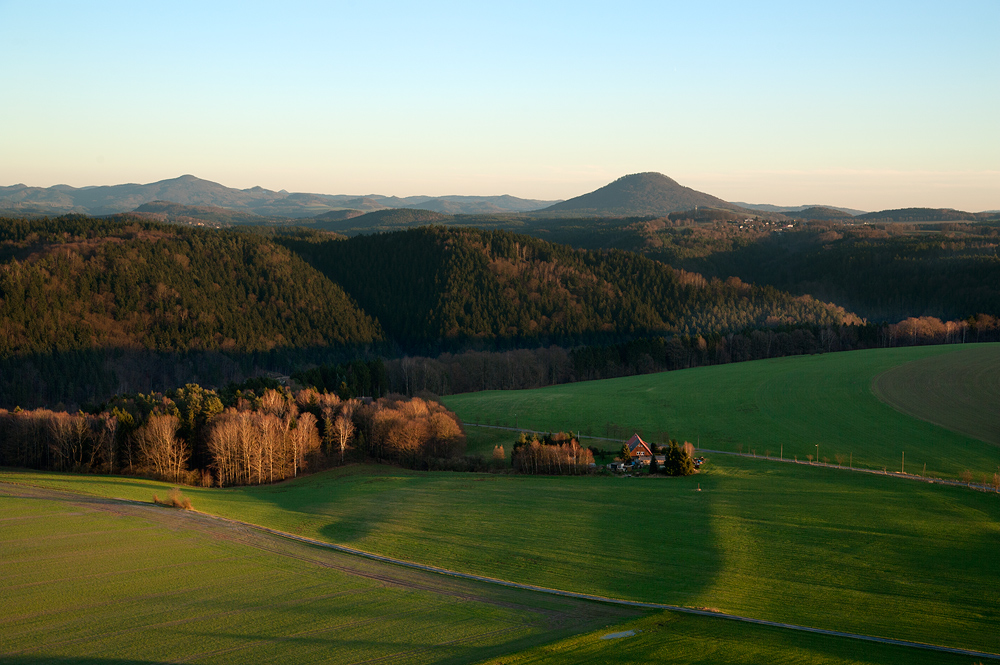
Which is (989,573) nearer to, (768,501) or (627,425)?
(768,501)

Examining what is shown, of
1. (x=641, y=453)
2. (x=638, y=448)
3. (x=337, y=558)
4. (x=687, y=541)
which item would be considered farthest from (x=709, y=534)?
(x=638, y=448)

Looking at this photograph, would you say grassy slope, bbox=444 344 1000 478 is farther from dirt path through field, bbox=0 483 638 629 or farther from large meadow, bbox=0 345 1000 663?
dirt path through field, bbox=0 483 638 629

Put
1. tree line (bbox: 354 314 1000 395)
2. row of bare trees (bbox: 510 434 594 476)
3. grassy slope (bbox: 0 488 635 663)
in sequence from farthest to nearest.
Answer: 1. tree line (bbox: 354 314 1000 395)
2. row of bare trees (bbox: 510 434 594 476)
3. grassy slope (bbox: 0 488 635 663)

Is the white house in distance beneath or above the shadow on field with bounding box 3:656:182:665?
beneath

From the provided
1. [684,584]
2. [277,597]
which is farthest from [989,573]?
[277,597]

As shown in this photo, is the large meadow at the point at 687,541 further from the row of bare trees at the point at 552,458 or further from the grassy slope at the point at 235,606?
the row of bare trees at the point at 552,458

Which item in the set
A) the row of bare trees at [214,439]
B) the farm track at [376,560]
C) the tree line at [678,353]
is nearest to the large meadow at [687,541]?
the farm track at [376,560]

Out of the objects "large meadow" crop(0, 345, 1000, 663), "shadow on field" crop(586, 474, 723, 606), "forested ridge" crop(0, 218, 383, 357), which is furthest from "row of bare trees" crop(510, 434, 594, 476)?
"forested ridge" crop(0, 218, 383, 357)
